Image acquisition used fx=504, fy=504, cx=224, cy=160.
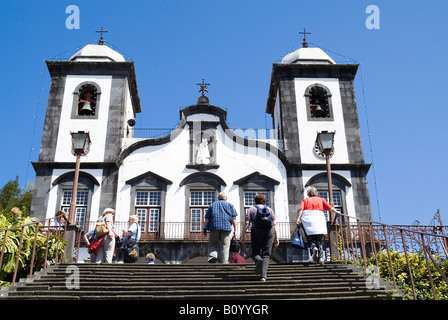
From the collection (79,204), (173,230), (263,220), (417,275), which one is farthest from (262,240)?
(79,204)

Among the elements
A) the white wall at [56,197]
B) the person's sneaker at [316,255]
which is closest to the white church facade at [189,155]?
the white wall at [56,197]

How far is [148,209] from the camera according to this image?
1906cm

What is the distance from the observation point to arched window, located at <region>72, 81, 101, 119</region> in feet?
68.7

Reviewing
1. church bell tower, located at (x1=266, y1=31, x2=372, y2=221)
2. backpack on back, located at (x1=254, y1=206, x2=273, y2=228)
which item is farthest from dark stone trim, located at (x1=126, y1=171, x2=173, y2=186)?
backpack on back, located at (x1=254, y1=206, x2=273, y2=228)

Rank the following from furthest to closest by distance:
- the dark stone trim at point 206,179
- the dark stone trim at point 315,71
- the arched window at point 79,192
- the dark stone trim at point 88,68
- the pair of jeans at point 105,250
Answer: the dark stone trim at point 315,71, the dark stone trim at point 88,68, the dark stone trim at point 206,179, the arched window at point 79,192, the pair of jeans at point 105,250

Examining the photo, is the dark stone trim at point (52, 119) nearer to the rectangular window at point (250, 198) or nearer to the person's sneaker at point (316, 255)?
the rectangular window at point (250, 198)

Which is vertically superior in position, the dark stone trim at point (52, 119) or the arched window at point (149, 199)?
the dark stone trim at point (52, 119)

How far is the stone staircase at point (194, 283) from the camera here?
7848 millimetres

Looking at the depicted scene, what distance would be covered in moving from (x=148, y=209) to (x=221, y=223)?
31.0 feet

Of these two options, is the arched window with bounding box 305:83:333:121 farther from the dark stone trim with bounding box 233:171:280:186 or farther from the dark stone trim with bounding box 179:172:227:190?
the dark stone trim with bounding box 179:172:227:190

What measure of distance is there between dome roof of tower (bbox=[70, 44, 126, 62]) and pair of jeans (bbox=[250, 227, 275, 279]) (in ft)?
53.0

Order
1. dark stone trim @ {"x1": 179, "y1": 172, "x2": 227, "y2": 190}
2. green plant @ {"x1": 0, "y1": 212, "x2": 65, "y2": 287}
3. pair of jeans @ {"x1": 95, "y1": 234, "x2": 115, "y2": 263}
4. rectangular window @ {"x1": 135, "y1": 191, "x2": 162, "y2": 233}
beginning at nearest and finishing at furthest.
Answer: green plant @ {"x1": 0, "y1": 212, "x2": 65, "y2": 287} < pair of jeans @ {"x1": 95, "y1": 234, "x2": 115, "y2": 263} < rectangular window @ {"x1": 135, "y1": 191, "x2": 162, "y2": 233} < dark stone trim @ {"x1": 179, "y1": 172, "x2": 227, "y2": 190}

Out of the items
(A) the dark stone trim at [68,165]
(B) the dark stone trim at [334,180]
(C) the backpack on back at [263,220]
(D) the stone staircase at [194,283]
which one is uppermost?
(A) the dark stone trim at [68,165]

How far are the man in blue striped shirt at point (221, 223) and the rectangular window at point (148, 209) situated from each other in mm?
8623
